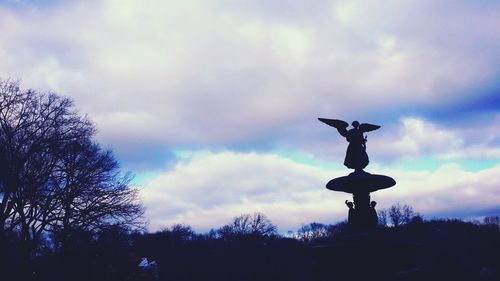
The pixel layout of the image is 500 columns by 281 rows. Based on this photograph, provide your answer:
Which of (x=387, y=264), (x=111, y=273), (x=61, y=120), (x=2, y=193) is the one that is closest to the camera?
(x=387, y=264)

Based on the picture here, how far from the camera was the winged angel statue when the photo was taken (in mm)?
10867

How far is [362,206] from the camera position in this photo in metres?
10.5

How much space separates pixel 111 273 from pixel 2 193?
26.3 feet

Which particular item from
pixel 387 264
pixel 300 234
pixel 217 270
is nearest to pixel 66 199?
pixel 387 264

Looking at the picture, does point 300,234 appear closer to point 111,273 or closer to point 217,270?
point 217,270

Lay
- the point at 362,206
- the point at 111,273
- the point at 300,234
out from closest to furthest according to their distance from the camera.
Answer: the point at 362,206 → the point at 111,273 → the point at 300,234

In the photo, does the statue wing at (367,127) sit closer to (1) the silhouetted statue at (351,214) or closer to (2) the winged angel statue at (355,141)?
(2) the winged angel statue at (355,141)

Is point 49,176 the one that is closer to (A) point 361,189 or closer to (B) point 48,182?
(B) point 48,182

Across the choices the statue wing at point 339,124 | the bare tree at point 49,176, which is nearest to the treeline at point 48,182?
the bare tree at point 49,176

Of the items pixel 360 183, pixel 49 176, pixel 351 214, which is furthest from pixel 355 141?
pixel 49 176

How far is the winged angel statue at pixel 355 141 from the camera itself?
1087cm

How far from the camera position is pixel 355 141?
1109cm

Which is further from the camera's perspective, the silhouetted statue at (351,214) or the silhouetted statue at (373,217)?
the silhouetted statue at (351,214)

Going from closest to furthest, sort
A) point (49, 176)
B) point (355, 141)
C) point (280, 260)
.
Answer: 1. point (355, 141)
2. point (49, 176)
3. point (280, 260)
